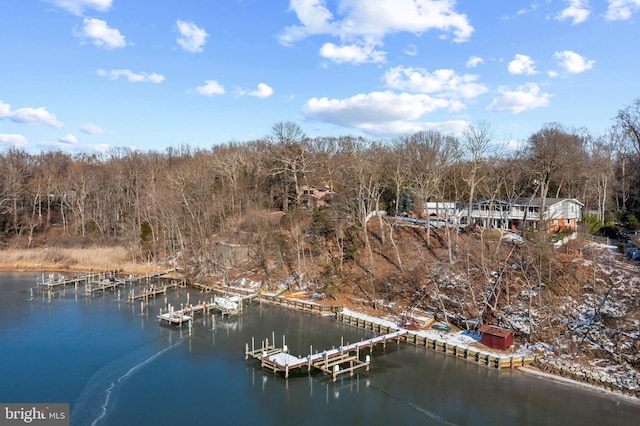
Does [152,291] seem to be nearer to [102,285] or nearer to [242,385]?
[102,285]

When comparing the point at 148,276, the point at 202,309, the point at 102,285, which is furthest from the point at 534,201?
the point at 102,285

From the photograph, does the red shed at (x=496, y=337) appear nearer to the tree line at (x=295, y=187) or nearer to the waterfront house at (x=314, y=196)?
the tree line at (x=295, y=187)

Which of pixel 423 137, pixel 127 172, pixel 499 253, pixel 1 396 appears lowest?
pixel 1 396

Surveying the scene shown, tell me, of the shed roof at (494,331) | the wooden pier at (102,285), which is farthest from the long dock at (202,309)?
the shed roof at (494,331)

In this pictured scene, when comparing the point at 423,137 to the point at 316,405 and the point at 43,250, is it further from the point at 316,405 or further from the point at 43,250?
the point at 43,250

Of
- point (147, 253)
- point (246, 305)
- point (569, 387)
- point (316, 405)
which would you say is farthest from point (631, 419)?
point (147, 253)

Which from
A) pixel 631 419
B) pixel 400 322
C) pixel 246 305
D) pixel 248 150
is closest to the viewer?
pixel 631 419
